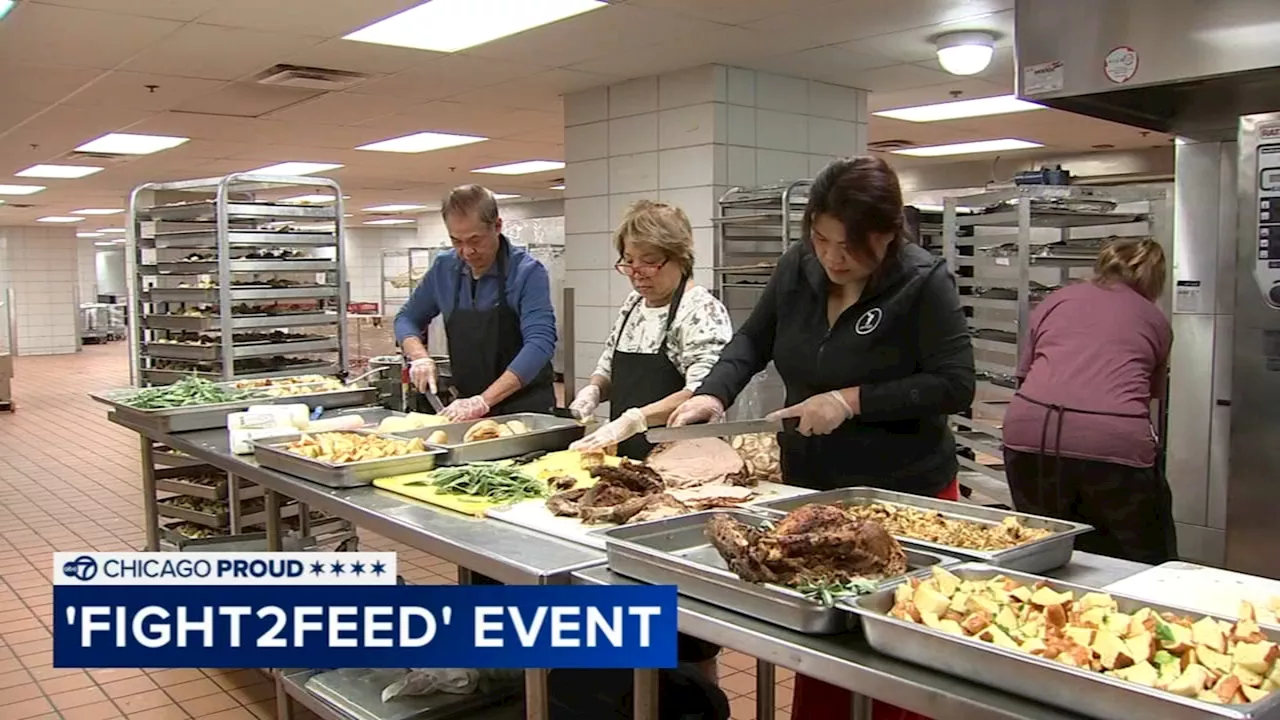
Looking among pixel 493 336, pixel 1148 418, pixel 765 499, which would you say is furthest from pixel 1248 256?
pixel 493 336

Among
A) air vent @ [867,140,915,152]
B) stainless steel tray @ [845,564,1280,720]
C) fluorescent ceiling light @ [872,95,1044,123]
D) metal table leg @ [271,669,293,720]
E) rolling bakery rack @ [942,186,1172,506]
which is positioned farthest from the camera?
air vent @ [867,140,915,152]

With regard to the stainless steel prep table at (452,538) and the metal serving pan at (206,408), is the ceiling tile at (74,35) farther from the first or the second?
the stainless steel prep table at (452,538)

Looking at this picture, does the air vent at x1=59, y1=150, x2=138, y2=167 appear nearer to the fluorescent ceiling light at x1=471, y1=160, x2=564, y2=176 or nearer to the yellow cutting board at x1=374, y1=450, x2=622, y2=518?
the fluorescent ceiling light at x1=471, y1=160, x2=564, y2=176

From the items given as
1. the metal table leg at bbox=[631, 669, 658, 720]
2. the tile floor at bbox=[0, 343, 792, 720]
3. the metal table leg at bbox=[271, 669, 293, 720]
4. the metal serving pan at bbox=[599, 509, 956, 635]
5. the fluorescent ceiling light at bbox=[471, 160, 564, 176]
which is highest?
the fluorescent ceiling light at bbox=[471, 160, 564, 176]

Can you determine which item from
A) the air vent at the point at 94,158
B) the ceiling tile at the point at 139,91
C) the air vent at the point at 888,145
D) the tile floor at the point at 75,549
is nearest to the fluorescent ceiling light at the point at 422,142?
the ceiling tile at the point at 139,91

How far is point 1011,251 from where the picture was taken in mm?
4840

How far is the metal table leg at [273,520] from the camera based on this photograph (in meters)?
2.96

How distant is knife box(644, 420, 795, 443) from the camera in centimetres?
225

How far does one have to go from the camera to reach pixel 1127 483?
315 centimetres

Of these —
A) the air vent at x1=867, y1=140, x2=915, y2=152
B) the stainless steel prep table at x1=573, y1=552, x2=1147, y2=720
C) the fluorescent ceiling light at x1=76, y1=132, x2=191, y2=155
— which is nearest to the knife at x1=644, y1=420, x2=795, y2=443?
the stainless steel prep table at x1=573, y1=552, x2=1147, y2=720

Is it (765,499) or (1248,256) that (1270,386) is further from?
(765,499)

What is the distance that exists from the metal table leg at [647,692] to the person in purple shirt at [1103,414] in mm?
2016

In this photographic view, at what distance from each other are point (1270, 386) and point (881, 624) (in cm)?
250

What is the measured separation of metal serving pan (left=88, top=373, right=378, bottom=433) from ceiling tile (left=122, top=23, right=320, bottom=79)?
1.95 metres
